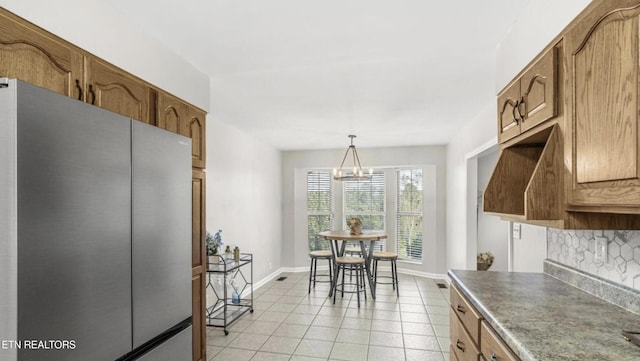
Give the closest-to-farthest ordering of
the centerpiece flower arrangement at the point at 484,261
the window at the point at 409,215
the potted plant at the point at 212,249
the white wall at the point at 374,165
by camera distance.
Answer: the potted plant at the point at 212,249 < the centerpiece flower arrangement at the point at 484,261 < the white wall at the point at 374,165 < the window at the point at 409,215

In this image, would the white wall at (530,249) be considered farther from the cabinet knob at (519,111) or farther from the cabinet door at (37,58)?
the cabinet door at (37,58)

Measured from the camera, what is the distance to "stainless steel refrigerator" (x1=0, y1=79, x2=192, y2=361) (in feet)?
3.08

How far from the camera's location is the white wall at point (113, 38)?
1.55m

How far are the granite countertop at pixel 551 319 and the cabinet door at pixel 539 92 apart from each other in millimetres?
850

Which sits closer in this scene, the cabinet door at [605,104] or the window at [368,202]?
the cabinet door at [605,104]

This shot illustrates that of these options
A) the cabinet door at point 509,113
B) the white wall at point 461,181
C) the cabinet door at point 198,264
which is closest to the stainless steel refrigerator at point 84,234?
the cabinet door at point 198,264

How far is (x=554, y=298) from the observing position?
175 centimetres

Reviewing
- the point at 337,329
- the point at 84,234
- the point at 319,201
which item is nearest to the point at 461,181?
the point at 337,329

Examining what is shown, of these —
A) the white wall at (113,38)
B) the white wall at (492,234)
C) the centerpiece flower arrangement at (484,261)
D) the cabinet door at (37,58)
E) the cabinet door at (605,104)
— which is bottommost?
the centerpiece flower arrangement at (484,261)

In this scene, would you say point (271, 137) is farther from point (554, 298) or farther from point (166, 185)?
point (554, 298)

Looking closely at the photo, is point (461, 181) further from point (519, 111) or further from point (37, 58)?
point (37, 58)

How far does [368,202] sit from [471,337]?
530 cm

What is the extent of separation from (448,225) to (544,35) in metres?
4.74

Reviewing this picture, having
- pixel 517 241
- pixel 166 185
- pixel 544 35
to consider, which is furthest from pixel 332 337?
pixel 544 35
